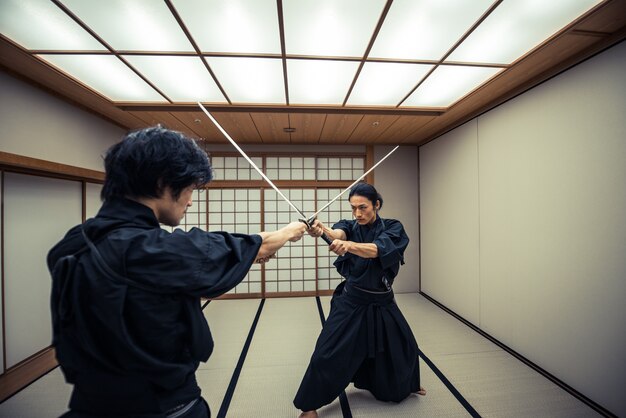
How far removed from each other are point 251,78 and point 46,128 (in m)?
2.17

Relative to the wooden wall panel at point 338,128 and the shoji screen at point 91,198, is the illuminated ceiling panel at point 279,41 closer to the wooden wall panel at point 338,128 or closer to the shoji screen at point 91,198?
the wooden wall panel at point 338,128

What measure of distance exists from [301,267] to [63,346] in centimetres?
475

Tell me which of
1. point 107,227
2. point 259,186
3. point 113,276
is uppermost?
point 259,186

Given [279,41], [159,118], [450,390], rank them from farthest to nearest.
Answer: [159,118], [450,390], [279,41]

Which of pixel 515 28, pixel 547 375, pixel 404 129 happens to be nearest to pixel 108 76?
pixel 515 28

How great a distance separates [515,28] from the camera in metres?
1.96

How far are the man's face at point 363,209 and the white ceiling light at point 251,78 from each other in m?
1.41

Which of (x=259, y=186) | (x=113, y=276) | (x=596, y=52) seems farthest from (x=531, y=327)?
(x=259, y=186)

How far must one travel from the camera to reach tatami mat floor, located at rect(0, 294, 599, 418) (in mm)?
2182

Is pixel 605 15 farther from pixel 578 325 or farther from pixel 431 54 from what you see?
pixel 578 325

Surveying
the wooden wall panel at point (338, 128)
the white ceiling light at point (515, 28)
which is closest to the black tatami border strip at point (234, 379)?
the wooden wall panel at point (338, 128)

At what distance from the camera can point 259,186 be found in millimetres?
5168

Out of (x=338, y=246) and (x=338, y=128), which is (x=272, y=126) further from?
(x=338, y=246)

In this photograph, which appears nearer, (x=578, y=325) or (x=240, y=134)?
(x=578, y=325)
